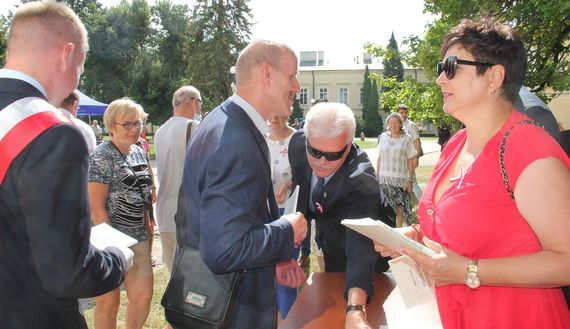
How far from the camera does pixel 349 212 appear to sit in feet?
7.98

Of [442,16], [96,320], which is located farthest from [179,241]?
[442,16]

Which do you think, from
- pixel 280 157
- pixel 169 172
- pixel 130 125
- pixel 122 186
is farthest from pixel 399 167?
pixel 122 186

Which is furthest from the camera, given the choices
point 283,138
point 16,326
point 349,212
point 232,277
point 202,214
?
point 283,138

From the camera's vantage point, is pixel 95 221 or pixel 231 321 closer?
pixel 231 321

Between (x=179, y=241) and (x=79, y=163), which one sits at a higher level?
(x=79, y=163)

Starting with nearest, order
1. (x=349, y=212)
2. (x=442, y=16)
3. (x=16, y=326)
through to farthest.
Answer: (x=16, y=326)
(x=349, y=212)
(x=442, y=16)

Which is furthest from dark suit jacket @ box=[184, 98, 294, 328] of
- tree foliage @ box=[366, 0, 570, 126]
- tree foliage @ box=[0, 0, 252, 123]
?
tree foliage @ box=[0, 0, 252, 123]

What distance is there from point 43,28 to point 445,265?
5.29 feet

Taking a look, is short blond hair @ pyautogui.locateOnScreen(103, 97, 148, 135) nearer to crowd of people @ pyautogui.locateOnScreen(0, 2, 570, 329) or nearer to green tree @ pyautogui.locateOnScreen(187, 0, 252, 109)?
crowd of people @ pyautogui.locateOnScreen(0, 2, 570, 329)

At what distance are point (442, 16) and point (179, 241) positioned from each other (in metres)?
7.52

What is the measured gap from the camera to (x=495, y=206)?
153 cm

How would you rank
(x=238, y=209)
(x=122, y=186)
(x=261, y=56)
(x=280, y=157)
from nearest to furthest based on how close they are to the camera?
(x=238, y=209) < (x=261, y=56) < (x=122, y=186) < (x=280, y=157)

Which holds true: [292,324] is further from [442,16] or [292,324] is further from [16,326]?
[442,16]

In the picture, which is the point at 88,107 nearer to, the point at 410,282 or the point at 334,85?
the point at 410,282
